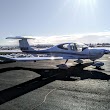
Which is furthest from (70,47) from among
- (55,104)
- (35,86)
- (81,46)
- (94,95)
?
(55,104)

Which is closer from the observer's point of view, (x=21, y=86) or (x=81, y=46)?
(x=21, y=86)

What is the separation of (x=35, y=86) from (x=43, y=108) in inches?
144

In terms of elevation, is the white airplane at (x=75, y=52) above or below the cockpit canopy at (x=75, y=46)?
below

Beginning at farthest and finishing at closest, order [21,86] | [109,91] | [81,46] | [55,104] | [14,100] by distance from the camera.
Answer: [81,46] < [21,86] < [109,91] < [14,100] < [55,104]

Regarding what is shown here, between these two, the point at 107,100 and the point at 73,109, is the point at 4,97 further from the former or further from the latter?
the point at 107,100

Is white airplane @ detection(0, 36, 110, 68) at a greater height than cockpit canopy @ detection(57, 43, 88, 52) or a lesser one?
lesser

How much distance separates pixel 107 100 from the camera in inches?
314

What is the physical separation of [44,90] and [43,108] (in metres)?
2.69

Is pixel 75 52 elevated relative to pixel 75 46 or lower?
lower

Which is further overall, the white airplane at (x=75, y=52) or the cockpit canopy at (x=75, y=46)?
the cockpit canopy at (x=75, y=46)

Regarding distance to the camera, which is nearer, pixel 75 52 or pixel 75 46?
pixel 75 52

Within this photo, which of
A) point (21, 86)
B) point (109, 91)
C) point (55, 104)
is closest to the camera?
point (55, 104)

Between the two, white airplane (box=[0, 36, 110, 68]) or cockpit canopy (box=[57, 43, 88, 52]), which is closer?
white airplane (box=[0, 36, 110, 68])

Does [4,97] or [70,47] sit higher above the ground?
[70,47]
